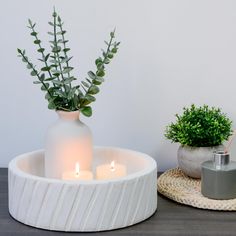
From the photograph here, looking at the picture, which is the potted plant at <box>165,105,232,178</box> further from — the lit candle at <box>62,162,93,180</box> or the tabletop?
the lit candle at <box>62,162,93,180</box>

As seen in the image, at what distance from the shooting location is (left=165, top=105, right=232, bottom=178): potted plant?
1001mm

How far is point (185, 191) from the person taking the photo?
0.95 meters

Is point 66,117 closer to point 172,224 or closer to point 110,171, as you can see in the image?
point 110,171

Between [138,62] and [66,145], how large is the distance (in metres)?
0.33

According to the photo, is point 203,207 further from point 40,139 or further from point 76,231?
point 40,139

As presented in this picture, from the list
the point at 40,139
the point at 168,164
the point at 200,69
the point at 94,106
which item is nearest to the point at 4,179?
the point at 40,139

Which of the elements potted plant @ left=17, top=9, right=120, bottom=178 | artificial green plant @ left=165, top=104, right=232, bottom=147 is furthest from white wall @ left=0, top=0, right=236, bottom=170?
potted plant @ left=17, top=9, right=120, bottom=178

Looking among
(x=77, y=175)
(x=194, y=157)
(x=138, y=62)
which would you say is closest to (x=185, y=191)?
(x=194, y=157)

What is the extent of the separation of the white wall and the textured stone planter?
0.32 m

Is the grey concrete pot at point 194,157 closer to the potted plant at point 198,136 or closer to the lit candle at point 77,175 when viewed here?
the potted plant at point 198,136

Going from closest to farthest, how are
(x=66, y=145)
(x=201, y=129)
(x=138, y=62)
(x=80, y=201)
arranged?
(x=80, y=201)
(x=66, y=145)
(x=201, y=129)
(x=138, y=62)

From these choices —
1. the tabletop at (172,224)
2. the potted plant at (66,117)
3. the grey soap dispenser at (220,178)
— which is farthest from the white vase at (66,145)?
the grey soap dispenser at (220,178)

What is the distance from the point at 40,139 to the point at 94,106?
0.15m

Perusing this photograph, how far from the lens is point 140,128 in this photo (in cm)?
116
